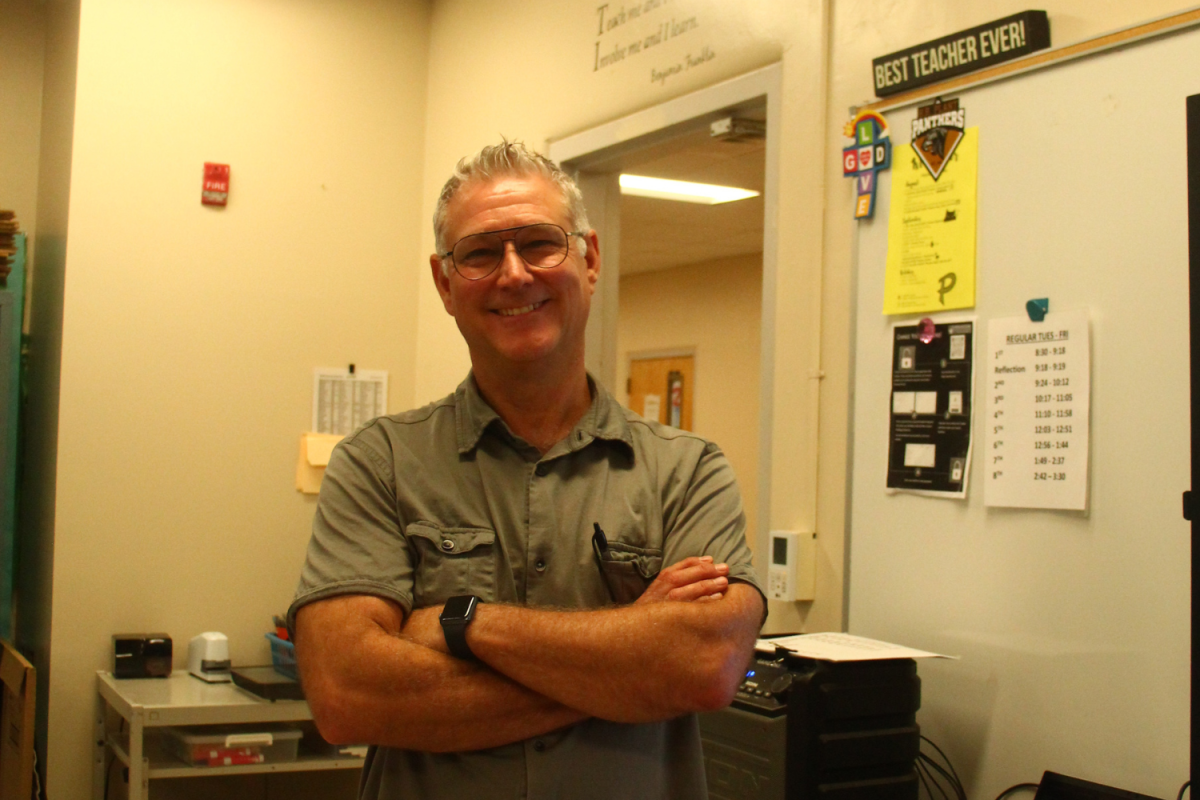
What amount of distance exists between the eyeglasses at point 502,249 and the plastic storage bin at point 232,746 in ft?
6.70

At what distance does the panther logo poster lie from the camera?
2.00m

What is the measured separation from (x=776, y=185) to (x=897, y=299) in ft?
1.49

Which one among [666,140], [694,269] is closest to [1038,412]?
[666,140]

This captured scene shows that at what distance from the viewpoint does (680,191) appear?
219 inches

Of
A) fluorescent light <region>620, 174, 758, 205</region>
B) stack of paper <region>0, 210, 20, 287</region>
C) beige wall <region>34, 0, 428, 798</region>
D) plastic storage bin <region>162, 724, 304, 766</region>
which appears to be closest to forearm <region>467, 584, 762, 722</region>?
plastic storage bin <region>162, 724, 304, 766</region>

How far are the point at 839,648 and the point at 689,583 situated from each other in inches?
24.5

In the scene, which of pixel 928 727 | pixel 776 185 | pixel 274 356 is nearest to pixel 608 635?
pixel 928 727

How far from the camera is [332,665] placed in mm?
1266

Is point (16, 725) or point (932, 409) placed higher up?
point (932, 409)

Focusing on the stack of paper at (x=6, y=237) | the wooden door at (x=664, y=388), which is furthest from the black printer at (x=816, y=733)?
the wooden door at (x=664, y=388)

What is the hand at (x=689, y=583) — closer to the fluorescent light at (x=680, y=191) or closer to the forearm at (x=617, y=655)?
the forearm at (x=617, y=655)

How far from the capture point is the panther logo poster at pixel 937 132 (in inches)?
78.5

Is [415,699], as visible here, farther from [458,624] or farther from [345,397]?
[345,397]

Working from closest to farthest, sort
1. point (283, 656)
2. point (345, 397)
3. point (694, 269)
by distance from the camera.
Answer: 1. point (283, 656)
2. point (345, 397)
3. point (694, 269)
